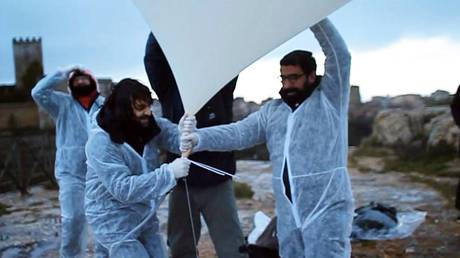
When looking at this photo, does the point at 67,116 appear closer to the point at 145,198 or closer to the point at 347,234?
the point at 145,198

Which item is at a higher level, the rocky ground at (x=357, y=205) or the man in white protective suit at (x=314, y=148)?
the man in white protective suit at (x=314, y=148)

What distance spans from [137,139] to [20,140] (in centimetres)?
486

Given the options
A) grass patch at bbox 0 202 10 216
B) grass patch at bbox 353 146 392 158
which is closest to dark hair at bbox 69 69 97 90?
grass patch at bbox 0 202 10 216

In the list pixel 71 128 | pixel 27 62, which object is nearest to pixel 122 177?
pixel 71 128

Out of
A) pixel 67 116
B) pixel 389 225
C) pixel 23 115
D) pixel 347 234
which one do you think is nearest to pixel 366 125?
pixel 389 225

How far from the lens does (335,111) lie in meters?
2.38

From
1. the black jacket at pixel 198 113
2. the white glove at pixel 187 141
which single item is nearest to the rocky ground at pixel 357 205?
the black jacket at pixel 198 113

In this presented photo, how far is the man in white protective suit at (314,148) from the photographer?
2357 millimetres

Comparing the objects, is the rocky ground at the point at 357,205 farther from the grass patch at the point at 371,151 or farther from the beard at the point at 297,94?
the beard at the point at 297,94

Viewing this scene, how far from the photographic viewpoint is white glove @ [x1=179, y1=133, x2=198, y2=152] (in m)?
2.38

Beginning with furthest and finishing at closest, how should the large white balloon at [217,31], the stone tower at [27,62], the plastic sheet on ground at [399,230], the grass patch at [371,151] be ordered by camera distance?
the grass patch at [371,151]
the stone tower at [27,62]
the plastic sheet on ground at [399,230]
the large white balloon at [217,31]

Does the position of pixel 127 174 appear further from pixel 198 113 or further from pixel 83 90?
pixel 83 90

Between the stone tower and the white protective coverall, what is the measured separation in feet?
8.70

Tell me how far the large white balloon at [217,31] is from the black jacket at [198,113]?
1.81 feet
